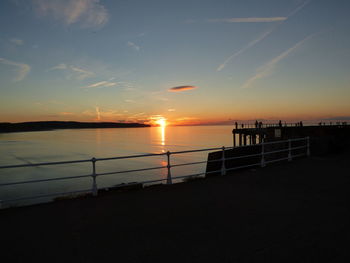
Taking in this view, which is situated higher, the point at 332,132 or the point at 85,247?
the point at 332,132

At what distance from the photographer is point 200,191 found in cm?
707

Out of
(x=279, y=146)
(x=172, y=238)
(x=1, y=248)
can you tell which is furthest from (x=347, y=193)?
(x=279, y=146)

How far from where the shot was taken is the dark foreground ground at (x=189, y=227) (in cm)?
339

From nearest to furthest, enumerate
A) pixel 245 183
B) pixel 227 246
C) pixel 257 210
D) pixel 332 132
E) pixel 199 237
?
pixel 227 246, pixel 199 237, pixel 257 210, pixel 245 183, pixel 332 132

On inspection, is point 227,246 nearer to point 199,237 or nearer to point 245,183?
point 199,237

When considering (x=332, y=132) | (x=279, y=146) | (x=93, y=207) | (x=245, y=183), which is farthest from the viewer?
(x=279, y=146)

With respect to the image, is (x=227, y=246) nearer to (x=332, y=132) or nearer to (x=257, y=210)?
(x=257, y=210)

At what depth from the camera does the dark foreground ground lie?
339 centimetres

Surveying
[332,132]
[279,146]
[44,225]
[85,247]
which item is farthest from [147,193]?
[332,132]

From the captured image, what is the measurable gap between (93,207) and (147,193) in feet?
5.64

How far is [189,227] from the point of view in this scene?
4324 mm

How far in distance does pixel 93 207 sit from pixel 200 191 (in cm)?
310

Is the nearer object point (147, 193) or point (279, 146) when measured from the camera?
point (147, 193)

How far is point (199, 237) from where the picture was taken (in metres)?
3.90
